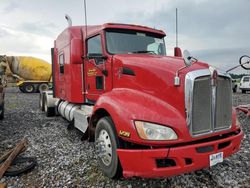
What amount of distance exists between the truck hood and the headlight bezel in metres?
0.38

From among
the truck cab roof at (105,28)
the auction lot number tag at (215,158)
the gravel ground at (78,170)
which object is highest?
the truck cab roof at (105,28)

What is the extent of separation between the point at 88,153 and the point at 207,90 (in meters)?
3.04

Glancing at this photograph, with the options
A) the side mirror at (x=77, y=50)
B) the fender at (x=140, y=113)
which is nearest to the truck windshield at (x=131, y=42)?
the side mirror at (x=77, y=50)

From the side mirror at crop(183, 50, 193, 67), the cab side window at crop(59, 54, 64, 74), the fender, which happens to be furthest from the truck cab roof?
the side mirror at crop(183, 50, 193, 67)

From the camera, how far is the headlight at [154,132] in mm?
3504

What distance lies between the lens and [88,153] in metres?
5.76

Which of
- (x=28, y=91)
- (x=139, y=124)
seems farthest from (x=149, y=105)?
(x=28, y=91)

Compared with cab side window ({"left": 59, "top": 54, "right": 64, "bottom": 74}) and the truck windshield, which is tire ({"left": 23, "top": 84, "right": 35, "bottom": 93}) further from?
the truck windshield

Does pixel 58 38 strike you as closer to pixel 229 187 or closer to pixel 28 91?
pixel 229 187

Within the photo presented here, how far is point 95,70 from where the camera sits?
19.5 feet

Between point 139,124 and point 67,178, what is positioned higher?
point 139,124

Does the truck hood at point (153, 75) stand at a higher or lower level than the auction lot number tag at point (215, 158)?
higher

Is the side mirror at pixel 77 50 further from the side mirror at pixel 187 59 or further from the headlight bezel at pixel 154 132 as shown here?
the headlight bezel at pixel 154 132

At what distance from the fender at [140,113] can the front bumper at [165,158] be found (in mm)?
143
